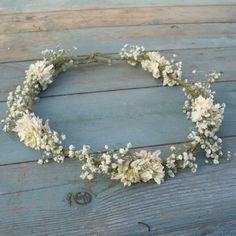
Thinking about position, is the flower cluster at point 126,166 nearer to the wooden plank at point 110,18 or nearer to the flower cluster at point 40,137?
the flower cluster at point 40,137

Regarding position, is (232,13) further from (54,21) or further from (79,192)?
(79,192)

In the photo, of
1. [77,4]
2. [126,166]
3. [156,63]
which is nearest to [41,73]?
[156,63]

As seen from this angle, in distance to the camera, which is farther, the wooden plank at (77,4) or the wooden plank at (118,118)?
the wooden plank at (77,4)

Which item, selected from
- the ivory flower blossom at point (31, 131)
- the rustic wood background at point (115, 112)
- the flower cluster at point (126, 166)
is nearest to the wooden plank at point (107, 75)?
the rustic wood background at point (115, 112)

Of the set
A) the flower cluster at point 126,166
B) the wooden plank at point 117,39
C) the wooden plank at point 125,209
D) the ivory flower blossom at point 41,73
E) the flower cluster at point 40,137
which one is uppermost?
the wooden plank at point 117,39

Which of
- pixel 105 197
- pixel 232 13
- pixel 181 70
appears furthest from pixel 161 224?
pixel 232 13

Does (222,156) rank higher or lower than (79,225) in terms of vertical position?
higher

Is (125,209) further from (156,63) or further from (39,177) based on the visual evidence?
(156,63)
